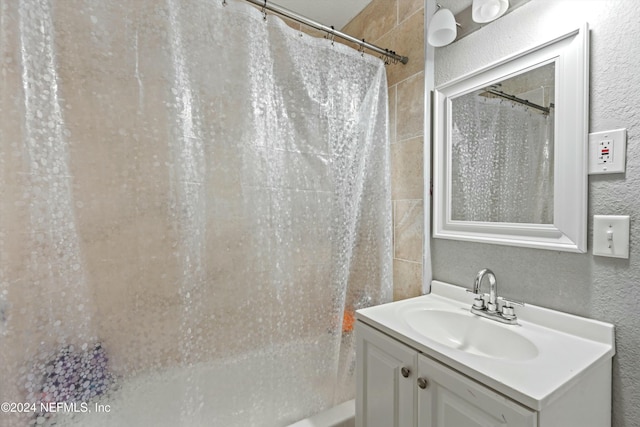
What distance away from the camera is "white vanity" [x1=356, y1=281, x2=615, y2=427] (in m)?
0.67

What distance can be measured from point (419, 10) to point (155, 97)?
1.28 meters

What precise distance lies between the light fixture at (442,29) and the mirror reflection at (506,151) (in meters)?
0.25

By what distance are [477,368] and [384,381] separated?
385 millimetres

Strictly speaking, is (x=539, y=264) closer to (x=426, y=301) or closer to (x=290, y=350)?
(x=426, y=301)

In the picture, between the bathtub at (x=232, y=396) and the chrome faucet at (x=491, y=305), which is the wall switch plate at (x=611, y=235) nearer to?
the chrome faucet at (x=491, y=305)

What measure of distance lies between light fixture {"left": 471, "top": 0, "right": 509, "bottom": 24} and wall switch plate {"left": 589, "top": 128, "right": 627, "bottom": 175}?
58 centimetres

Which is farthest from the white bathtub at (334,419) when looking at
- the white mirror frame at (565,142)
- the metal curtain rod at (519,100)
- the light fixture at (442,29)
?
the light fixture at (442,29)

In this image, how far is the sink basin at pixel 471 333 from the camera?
37.3 inches

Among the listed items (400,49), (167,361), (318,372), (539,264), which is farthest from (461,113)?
(167,361)

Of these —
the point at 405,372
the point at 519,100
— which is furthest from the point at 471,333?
the point at 519,100

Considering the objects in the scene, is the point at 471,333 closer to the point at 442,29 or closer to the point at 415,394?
the point at 415,394

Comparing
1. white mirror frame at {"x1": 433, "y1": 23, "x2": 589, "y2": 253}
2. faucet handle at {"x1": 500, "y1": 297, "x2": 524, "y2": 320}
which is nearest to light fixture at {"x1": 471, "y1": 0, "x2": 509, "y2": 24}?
white mirror frame at {"x1": 433, "y1": 23, "x2": 589, "y2": 253}

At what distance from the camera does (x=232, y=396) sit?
1151 mm

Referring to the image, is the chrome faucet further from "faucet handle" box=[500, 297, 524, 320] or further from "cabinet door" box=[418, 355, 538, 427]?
"cabinet door" box=[418, 355, 538, 427]
